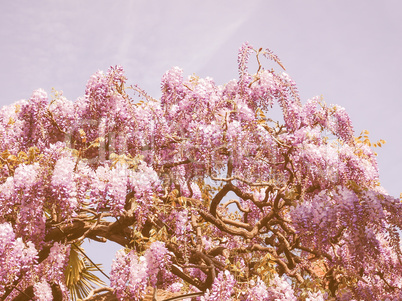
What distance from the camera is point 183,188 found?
22.2ft

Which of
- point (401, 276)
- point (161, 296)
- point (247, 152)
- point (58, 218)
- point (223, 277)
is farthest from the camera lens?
point (401, 276)

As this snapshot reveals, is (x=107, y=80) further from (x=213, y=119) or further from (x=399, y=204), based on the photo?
(x=399, y=204)

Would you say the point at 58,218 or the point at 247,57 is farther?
the point at 247,57

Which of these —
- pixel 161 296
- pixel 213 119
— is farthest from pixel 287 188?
pixel 161 296

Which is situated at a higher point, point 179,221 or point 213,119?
point 213,119

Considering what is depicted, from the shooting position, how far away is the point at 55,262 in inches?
207

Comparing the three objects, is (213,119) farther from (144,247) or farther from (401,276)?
(401,276)

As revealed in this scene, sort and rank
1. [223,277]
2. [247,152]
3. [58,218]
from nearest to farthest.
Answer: [223,277]
[58,218]
[247,152]

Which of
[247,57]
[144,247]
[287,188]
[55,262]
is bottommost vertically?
[55,262]

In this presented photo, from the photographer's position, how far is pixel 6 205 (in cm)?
506

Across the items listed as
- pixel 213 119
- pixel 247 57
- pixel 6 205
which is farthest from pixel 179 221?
pixel 247 57

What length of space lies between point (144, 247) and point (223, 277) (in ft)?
3.27

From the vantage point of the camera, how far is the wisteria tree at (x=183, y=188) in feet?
16.5

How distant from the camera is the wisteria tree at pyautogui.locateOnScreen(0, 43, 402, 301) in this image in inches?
198
